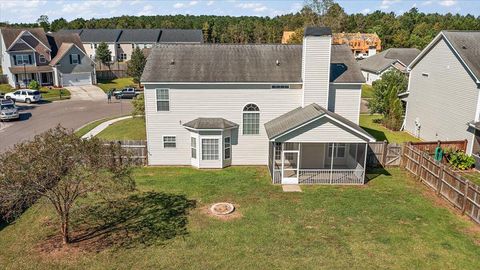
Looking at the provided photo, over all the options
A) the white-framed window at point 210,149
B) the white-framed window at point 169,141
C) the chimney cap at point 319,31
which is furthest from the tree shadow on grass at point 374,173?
the white-framed window at point 169,141

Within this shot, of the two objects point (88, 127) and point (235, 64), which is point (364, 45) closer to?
point (88, 127)

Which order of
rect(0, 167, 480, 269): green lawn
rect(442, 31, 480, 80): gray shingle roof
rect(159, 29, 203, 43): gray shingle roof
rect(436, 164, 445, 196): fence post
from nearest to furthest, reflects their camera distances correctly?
rect(0, 167, 480, 269): green lawn
rect(436, 164, 445, 196): fence post
rect(442, 31, 480, 80): gray shingle roof
rect(159, 29, 203, 43): gray shingle roof

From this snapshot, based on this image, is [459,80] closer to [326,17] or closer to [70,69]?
[326,17]

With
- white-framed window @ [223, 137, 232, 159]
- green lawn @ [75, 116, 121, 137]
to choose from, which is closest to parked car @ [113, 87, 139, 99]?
green lawn @ [75, 116, 121, 137]

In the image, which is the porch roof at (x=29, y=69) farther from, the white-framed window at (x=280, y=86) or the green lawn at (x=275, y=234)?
the white-framed window at (x=280, y=86)

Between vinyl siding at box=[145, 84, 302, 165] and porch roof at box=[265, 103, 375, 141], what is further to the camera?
vinyl siding at box=[145, 84, 302, 165]

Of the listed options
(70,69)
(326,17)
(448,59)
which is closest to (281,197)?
(448,59)

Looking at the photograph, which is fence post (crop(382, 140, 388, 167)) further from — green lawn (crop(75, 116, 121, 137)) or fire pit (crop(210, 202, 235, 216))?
green lawn (crop(75, 116, 121, 137))
